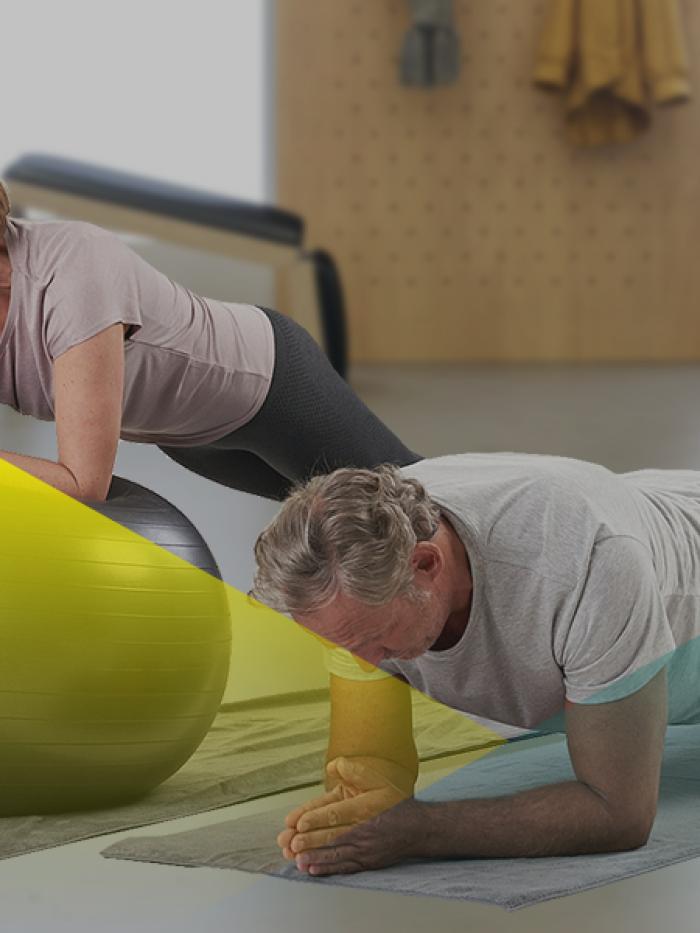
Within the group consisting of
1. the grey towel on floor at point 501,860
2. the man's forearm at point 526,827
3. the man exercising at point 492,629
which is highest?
the man exercising at point 492,629

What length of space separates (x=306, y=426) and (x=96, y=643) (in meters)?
0.43

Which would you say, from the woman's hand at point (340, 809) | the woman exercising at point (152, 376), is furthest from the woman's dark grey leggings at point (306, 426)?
the woman's hand at point (340, 809)

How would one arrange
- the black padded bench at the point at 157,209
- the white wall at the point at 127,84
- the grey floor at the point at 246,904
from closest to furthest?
1. the grey floor at the point at 246,904
2. the black padded bench at the point at 157,209
3. the white wall at the point at 127,84

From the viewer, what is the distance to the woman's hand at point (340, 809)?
1.44 metres

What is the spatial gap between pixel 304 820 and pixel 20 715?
1.29 ft

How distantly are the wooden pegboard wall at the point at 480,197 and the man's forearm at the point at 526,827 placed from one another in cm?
597

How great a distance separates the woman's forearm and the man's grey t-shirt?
1.19 ft

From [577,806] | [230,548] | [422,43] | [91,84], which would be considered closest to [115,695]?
[577,806]

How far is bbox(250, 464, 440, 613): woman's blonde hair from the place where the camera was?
4.39ft

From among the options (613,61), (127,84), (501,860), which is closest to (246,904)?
(501,860)

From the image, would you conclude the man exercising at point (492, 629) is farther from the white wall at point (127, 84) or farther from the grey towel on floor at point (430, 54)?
the grey towel on floor at point (430, 54)

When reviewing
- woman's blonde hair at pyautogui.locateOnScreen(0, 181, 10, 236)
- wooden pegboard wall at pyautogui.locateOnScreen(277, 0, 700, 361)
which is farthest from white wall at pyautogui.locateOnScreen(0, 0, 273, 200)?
woman's blonde hair at pyautogui.locateOnScreen(0, 181, 10, 236)

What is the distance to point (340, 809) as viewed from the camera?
4.74 ft
